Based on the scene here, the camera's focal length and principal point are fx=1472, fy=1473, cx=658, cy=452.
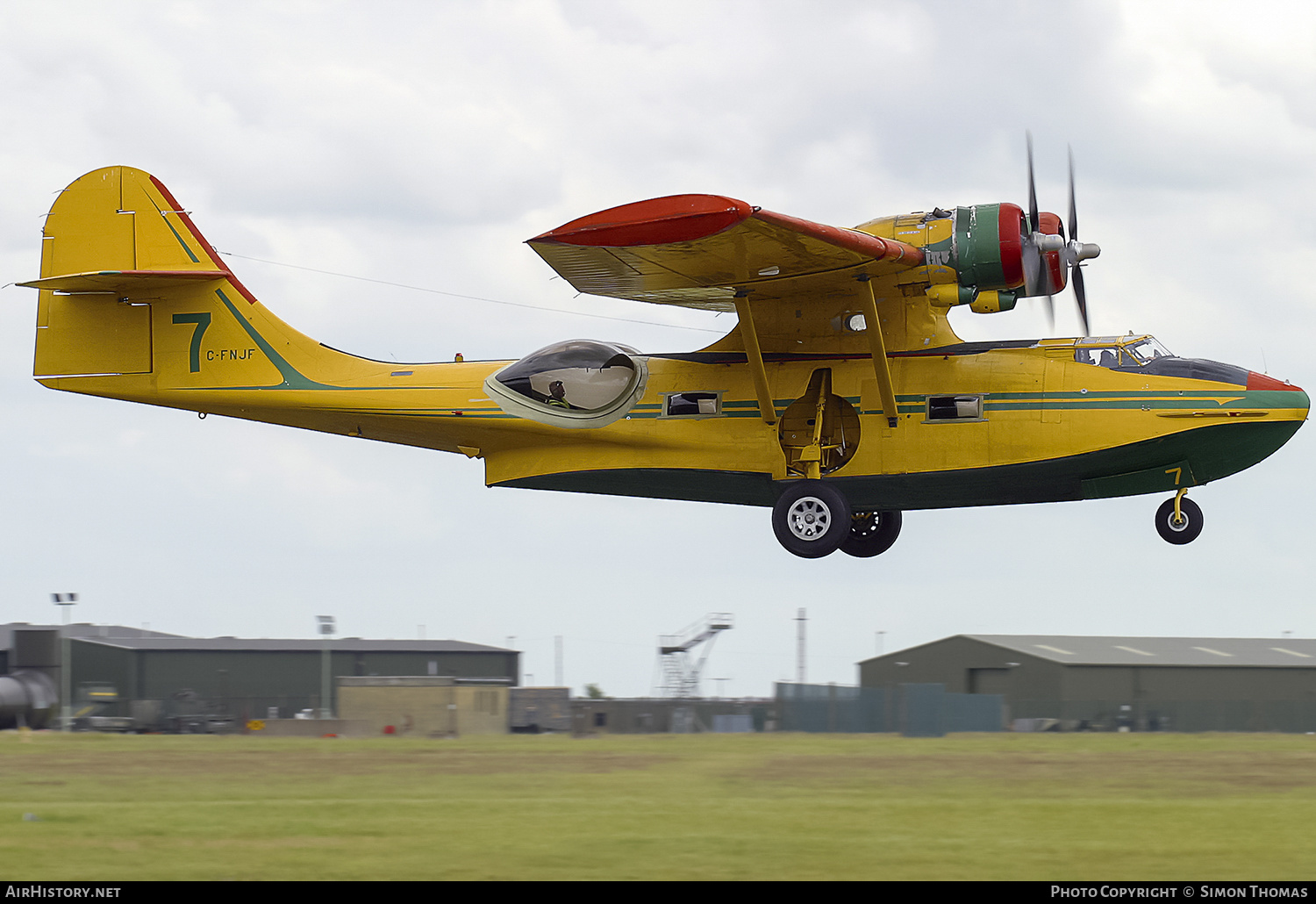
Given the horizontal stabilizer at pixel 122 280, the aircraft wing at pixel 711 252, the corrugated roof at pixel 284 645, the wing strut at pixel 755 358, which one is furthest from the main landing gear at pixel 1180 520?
the corrugated roof at pixel 284 645

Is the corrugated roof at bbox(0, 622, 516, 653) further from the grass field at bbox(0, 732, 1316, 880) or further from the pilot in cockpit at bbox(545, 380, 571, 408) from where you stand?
the pilot in cockpit at bbox(545, 380, 571, 408)

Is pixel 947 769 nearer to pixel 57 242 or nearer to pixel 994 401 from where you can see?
pixel 994 401

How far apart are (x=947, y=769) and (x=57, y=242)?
1619cm

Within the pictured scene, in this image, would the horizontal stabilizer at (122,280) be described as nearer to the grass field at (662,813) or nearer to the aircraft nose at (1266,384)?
the grass field at (662,813)

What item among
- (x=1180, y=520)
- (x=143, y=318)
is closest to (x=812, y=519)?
(x=1180, y=520)

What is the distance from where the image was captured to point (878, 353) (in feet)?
58.0

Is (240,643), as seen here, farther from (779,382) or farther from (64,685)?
(779,382)

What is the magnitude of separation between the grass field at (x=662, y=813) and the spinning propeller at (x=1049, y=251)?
259 inches

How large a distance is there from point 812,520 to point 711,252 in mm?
3604

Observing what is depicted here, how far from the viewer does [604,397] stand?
742 inches

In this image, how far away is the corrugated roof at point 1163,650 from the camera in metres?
48.9

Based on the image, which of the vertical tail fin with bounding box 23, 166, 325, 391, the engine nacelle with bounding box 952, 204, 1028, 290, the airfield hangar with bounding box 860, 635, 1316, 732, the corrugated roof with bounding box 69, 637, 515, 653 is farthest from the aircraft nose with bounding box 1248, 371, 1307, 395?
the corrugated roof with bounding box 69, 637, 515, 653
